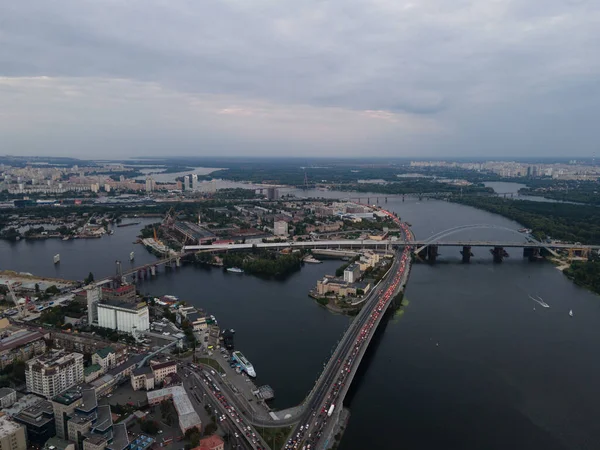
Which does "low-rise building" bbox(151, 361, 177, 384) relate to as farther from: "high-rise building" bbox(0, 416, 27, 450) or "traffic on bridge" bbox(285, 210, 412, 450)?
"traffic on bridge" bbox(285, 210, 412, 450)

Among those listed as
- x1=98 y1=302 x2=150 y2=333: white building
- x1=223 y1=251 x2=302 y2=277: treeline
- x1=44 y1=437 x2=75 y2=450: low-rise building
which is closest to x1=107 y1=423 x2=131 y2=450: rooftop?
x1=44 y1=437 x2=75 y2=450: low-rise building

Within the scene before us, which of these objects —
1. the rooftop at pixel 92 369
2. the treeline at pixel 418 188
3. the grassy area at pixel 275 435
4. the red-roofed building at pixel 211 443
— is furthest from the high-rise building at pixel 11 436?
the treeline at pixel 418 188

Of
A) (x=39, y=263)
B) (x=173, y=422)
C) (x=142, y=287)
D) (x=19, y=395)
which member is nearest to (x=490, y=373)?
(x=173, y=422)

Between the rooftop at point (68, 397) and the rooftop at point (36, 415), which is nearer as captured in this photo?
the rooftop at point (36, 415)

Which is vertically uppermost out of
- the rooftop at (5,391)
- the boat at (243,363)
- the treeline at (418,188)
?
the treeline at (418,188)

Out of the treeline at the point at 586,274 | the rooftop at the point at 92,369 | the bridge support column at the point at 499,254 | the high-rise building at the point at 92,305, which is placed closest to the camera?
the rooftop at the point at 92,369

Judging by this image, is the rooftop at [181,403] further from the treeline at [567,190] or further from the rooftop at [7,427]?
the treeline at [567,190]

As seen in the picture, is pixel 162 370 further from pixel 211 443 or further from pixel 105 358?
pixel 211 443
